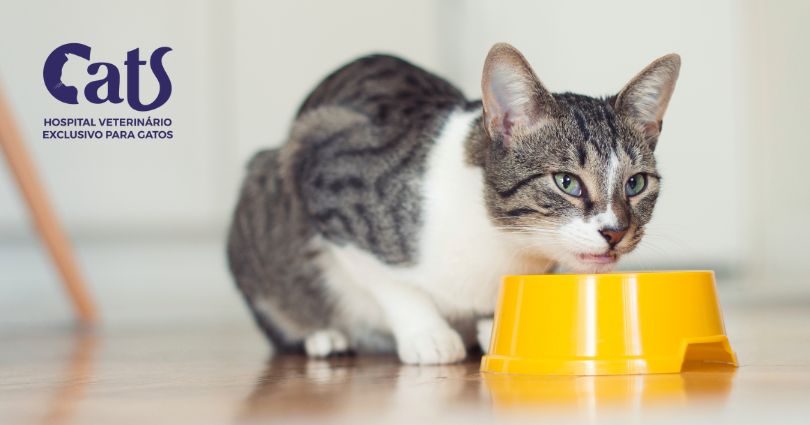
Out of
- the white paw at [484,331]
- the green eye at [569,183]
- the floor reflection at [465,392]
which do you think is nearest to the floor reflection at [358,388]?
the floor reflection at [465,392]

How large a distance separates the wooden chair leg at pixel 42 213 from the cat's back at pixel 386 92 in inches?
40.8

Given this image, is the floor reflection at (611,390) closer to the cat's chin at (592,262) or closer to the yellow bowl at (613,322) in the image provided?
the yellow bowl at (613,322)

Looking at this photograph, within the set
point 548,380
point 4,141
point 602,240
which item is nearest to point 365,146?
point 602,240

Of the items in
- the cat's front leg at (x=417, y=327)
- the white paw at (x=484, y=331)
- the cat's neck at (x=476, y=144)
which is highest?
the cat's neck at (x=476, y=144)

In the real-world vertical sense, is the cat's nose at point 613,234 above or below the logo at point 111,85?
below

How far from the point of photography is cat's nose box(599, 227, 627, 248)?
1.49m

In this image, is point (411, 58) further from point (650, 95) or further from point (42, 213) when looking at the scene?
point (650, 95)

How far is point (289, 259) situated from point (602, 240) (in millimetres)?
773

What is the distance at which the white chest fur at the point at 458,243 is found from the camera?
5.61 ft

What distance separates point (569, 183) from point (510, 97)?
7.0 inches

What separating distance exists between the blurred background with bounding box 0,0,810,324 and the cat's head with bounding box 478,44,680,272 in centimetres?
182

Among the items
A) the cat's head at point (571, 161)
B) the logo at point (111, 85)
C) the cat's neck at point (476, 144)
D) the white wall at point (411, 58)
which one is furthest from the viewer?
the white wall at point (411, 58)

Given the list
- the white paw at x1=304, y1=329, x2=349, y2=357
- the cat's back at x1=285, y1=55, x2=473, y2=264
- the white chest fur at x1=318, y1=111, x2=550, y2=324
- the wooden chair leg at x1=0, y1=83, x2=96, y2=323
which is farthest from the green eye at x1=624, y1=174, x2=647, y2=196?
the wooden chair leg at x1=0, y1=83, x2=96, y2=323

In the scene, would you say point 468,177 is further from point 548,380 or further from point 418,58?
point 418,58
